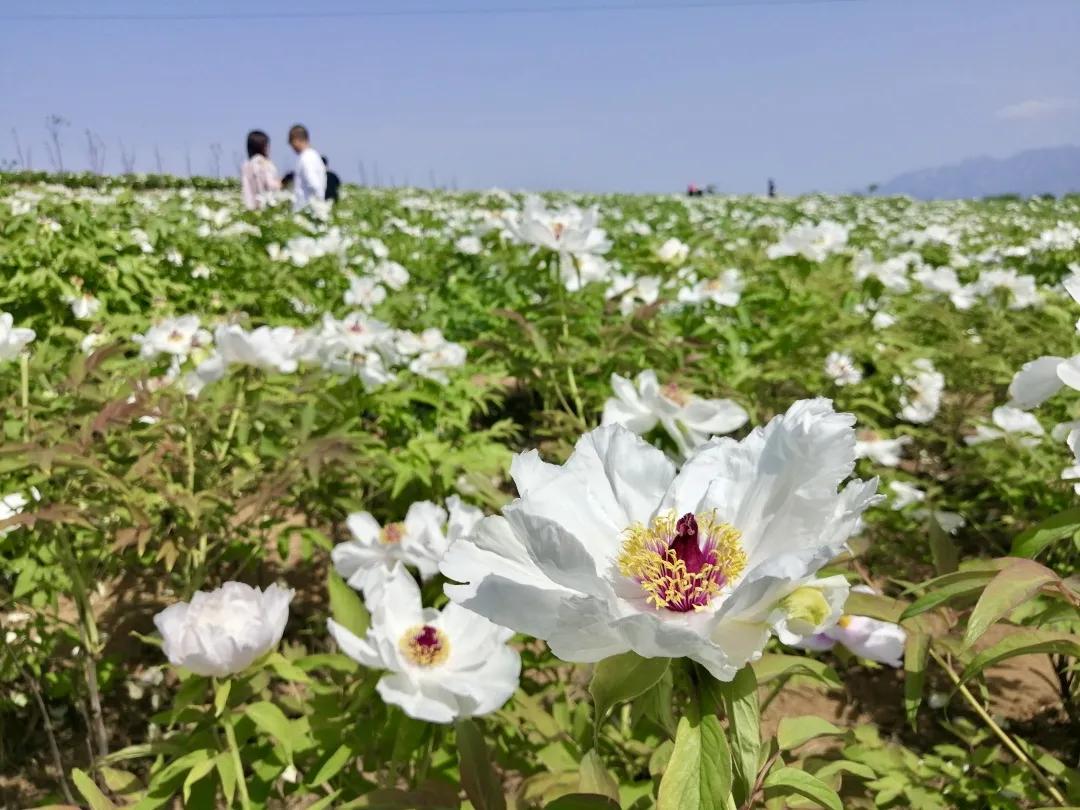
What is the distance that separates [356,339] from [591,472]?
175cm

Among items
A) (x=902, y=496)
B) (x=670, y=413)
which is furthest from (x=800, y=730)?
(x=902, y=496)

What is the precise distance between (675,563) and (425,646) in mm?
622

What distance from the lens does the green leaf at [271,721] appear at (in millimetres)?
1066

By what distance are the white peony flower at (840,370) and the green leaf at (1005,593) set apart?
231 cm

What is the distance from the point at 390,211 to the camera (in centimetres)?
1074

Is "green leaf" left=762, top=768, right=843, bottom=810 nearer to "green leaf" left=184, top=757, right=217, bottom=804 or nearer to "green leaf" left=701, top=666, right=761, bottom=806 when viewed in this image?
"green leaf" left=701, top=666, right=761, bottom=806

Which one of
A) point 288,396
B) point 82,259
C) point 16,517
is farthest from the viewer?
point 82,259

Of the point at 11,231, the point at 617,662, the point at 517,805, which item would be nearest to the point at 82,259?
the point at 11,231

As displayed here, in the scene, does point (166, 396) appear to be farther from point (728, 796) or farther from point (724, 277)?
point (724, 277)

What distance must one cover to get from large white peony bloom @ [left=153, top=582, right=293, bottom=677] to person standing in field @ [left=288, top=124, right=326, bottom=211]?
276 inches

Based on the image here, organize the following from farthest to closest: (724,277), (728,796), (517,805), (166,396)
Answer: (724,277)
(166,396)
(517,805)
(728,796)

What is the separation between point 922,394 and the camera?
3.03m

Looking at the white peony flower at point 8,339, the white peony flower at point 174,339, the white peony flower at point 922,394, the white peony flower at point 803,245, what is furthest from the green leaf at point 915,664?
the white peony flower at point 803,245

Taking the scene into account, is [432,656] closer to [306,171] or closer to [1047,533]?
[1047,533]
